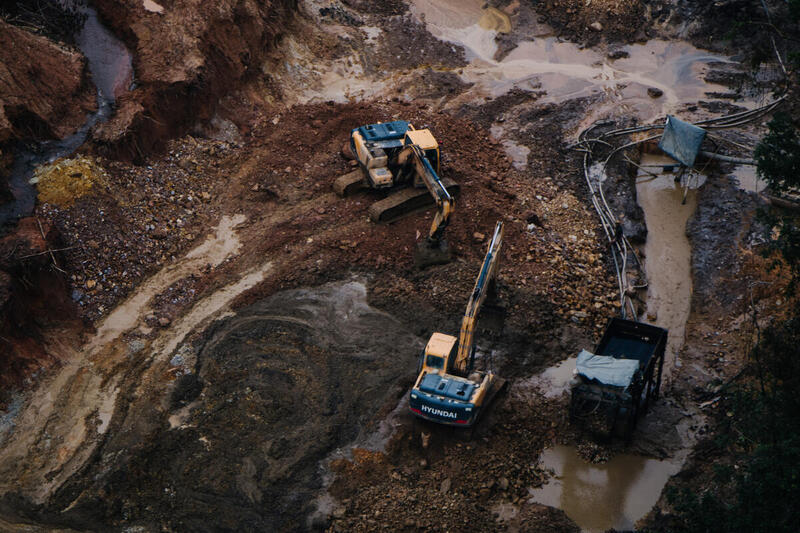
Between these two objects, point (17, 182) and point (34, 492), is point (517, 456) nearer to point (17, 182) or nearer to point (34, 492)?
point (34, 492)

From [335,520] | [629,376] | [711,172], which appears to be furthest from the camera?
[711,172]

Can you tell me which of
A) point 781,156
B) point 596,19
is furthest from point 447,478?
point 596,19

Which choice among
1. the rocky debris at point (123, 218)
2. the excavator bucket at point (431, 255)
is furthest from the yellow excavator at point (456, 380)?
the rocky debris at point (123, 218)

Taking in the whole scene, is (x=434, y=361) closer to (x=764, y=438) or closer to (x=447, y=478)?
(x=447, y=478)

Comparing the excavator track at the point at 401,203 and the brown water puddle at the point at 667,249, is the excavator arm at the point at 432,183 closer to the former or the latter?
the excavator track at the point at 401,203

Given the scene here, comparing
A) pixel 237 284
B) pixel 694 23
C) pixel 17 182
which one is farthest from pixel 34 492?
pixel 694 23
